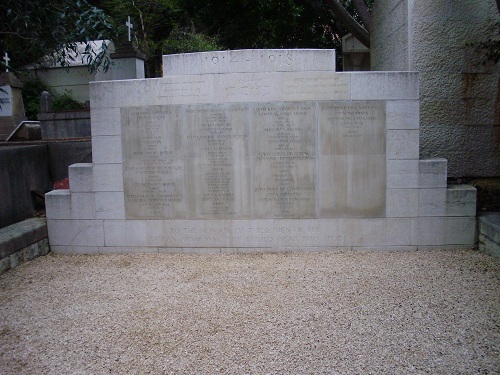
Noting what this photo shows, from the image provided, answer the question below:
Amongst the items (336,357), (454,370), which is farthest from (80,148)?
(454,370)

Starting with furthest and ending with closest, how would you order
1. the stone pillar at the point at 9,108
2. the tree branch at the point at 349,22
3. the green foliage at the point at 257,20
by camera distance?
the stone pillar at the point at 9,108 → the green foliage at the point at 257,20 → the tree branch at the point at 349,22

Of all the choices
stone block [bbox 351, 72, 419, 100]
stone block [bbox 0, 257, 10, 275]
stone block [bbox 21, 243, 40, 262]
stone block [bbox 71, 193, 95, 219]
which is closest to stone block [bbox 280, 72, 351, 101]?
stone block [bbox 351, 72, 419, 100]

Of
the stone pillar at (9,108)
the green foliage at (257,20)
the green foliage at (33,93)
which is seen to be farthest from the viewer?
the green foliage at (33,93)

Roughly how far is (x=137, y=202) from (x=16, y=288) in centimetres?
178

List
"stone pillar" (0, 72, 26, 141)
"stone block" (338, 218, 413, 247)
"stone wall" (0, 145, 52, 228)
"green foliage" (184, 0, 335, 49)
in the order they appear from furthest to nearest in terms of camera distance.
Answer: "stone pillar" (0, 72, 26, 141) → "green foliage" (184, 0, 335, 49) → "stone wall" (0, 145, 52, 228) → "stone block" (338, 218, 413, 247)

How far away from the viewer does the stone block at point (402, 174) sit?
222 inches

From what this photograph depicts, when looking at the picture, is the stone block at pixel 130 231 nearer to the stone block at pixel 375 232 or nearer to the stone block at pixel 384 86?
the stone block at pixel 375 232

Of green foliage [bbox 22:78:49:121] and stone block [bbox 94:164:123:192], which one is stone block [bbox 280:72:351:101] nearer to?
stone block [bbox 94:164:123:192]

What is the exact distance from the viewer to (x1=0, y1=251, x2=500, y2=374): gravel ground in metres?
3.21

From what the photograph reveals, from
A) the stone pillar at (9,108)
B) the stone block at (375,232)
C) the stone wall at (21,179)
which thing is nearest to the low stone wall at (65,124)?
the stone pillar at (9,108)

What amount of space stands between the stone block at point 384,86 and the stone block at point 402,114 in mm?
67

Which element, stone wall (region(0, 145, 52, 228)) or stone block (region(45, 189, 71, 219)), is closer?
stone block (region(45, 189, 71, 219))

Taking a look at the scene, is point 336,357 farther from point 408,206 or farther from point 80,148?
point 80,148

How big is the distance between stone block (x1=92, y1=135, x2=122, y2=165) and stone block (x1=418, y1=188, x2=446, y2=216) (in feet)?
13.1
